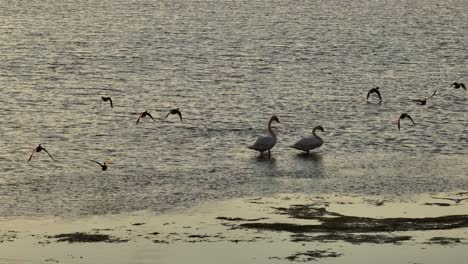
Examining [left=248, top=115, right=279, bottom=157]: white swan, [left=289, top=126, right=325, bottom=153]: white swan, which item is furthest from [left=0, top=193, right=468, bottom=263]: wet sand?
[left=289, top=126, right=325, bottom=153]: white swan

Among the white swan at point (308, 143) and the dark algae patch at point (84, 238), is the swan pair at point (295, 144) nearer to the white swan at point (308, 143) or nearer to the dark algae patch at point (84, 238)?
the white swan at point (308, 143)

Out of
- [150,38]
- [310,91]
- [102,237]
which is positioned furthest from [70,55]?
[102,237]

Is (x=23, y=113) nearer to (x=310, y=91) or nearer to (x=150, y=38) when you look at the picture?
(x=310, y=91)

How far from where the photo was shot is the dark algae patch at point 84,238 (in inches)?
790

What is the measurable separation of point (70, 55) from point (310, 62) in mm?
8894

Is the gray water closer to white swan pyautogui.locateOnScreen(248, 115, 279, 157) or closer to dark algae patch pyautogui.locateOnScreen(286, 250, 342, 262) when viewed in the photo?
white swan pyautogui.locateOnScreen(248, 115, 279, 157)

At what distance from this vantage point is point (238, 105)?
34812 mm

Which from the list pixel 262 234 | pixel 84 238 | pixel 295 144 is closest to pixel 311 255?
pixel 262 234

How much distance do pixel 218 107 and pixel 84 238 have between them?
14459 millimetres

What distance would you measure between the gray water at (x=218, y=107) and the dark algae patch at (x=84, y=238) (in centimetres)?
164

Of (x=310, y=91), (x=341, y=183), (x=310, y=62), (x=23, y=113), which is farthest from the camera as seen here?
(x=310, y=62)

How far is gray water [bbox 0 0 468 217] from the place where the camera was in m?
24.5

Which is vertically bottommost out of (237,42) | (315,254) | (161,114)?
(315,254)

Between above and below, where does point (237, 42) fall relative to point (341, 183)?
above
